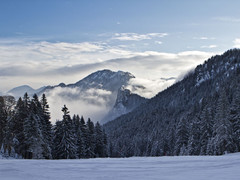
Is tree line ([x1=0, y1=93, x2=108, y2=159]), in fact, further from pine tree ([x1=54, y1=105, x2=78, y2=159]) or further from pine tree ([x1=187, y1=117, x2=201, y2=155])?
pine tree ([x1=187, y1=117, x2=201, y2=155])

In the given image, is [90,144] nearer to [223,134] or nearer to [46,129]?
[46,129]

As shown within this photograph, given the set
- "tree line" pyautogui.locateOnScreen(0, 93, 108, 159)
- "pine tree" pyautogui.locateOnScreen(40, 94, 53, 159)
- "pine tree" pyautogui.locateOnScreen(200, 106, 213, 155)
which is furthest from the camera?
"pine tree" pyautogui.locateOnScreen(200, 106, 213, 155)

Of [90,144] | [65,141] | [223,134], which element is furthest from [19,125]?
[223,134]

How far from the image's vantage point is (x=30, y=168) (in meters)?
15.9

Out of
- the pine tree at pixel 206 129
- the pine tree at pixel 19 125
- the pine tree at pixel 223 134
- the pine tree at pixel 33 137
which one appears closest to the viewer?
the pine tree at pixel 33 137

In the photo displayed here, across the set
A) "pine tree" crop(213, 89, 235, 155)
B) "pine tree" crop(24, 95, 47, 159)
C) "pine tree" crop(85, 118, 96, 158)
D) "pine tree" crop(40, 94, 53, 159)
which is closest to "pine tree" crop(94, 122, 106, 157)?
"pine tree" crop(85, 118, 96, 158)

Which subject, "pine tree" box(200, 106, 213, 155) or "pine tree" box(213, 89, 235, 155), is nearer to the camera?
"pine tree" box(213, 89, 235, 155)

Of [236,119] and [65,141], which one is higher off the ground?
[236,119]

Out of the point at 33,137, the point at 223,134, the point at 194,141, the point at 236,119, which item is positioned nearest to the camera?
the point at 33,137

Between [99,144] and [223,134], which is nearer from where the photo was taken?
[223,134]

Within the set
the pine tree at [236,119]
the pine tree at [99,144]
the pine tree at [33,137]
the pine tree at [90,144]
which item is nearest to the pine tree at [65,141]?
the pine tree at [33,137]

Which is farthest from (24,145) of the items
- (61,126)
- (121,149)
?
(121,149)

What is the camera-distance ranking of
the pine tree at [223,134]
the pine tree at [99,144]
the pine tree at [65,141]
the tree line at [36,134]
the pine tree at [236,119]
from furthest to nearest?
the pine tree at [99,144] < the pine tree at [236,119] < the pine tree at [223,134] < the pine tree at [65,141] < the tree line at [36,134]

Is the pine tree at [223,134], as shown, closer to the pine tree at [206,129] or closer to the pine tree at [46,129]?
the pine tree at [206,129]
